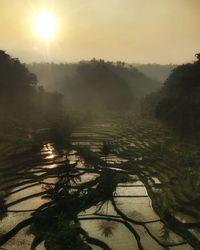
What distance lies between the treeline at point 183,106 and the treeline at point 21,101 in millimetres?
13519

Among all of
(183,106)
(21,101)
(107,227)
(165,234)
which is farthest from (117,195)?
(21,101)

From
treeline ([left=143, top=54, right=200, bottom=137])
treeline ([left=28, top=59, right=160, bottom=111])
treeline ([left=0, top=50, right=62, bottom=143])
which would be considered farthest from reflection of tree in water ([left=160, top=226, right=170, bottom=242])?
treeline ([left=28, top=59, right=160, bottom=111])

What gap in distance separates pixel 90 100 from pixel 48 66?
7815 centimetres

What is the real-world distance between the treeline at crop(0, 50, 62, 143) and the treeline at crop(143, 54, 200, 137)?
44.4ft

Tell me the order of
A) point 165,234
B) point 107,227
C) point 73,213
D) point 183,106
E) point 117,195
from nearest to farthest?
point 165,234
point 107,227
point 73,213
point 117,195
point 183,106

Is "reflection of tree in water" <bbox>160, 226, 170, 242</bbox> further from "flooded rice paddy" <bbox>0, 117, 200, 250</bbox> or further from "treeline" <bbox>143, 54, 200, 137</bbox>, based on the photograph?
"treeline" <bbox>143, 54, 200, 137</bbox>

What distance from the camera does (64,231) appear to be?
1548 centimetres

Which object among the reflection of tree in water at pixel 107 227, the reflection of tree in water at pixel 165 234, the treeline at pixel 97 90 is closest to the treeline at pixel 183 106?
the treeline at pixel 97 90

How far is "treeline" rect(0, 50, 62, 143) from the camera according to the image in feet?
145

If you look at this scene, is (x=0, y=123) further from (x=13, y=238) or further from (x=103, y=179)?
(x=13, y=238)

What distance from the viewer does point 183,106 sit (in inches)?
1566

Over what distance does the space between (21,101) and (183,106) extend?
76.0ft

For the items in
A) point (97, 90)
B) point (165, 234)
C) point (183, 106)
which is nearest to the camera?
point (165, 234)

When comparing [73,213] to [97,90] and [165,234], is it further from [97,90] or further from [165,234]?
[97,90]
